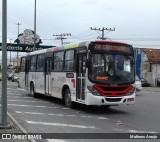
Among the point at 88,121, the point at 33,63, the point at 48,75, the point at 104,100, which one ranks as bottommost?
the point at 88,121

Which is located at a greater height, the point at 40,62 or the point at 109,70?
the point at 40,62

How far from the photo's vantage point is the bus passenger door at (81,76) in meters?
16.4

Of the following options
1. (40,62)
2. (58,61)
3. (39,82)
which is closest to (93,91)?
(58,61)

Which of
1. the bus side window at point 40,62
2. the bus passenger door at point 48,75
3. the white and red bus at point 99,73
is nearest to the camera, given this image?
the white and red bus at point 99,73

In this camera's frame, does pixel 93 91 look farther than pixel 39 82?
No

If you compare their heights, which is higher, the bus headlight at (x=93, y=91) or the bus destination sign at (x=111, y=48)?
the bus destination sign at (x=111, y=48)

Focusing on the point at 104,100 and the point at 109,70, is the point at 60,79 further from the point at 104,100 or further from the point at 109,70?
the point at 104,100

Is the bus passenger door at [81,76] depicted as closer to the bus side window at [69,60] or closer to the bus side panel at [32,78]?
the bus side window at [69,60]

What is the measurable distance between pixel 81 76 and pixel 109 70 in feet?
4.13

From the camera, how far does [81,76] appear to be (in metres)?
16.7

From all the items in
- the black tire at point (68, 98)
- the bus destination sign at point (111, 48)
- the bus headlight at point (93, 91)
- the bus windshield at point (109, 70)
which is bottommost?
the black tire at point (68, 98)

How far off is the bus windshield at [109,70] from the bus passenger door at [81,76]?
541mm

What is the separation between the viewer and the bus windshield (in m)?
16.0

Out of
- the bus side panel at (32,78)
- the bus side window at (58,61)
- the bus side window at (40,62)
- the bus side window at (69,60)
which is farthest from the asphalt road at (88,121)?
the bus side panel at (32,78)
